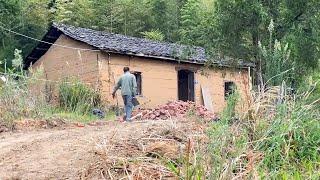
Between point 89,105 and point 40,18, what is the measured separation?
20.8 metres

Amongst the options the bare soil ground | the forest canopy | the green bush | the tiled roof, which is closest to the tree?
the forest canopy

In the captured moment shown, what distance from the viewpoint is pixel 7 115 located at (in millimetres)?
12547

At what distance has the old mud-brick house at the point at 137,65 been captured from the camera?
880 inches

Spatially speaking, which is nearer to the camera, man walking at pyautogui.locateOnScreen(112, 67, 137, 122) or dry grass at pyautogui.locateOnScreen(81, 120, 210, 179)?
dry grass at pyautogui.locateOnScreen(81, 120, 210, 179)

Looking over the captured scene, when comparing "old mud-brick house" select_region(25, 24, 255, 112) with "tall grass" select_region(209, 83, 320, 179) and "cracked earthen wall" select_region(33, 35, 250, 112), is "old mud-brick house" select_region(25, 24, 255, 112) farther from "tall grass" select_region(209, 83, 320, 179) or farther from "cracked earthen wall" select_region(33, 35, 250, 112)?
"tall grass" select_region(209, 83, 320, 179)

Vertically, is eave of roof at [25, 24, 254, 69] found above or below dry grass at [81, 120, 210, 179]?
above

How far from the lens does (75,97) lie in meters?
16.0

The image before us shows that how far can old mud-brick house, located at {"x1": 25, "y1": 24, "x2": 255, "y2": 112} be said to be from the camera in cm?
2236

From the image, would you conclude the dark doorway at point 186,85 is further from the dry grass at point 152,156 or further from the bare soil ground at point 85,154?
the dry grass at point 152,156

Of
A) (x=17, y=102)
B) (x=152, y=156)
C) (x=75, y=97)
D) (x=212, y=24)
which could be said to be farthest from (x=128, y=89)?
(x=152, y=156)

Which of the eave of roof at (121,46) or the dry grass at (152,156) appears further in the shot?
the eave of roof at (121,46)

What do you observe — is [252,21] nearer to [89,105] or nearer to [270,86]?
[89,105]

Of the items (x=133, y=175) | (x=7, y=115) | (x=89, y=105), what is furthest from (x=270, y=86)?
(x=89, y=105)

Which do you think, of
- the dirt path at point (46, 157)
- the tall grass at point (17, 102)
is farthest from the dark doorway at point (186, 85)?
the dirt path at point (46, 157)
